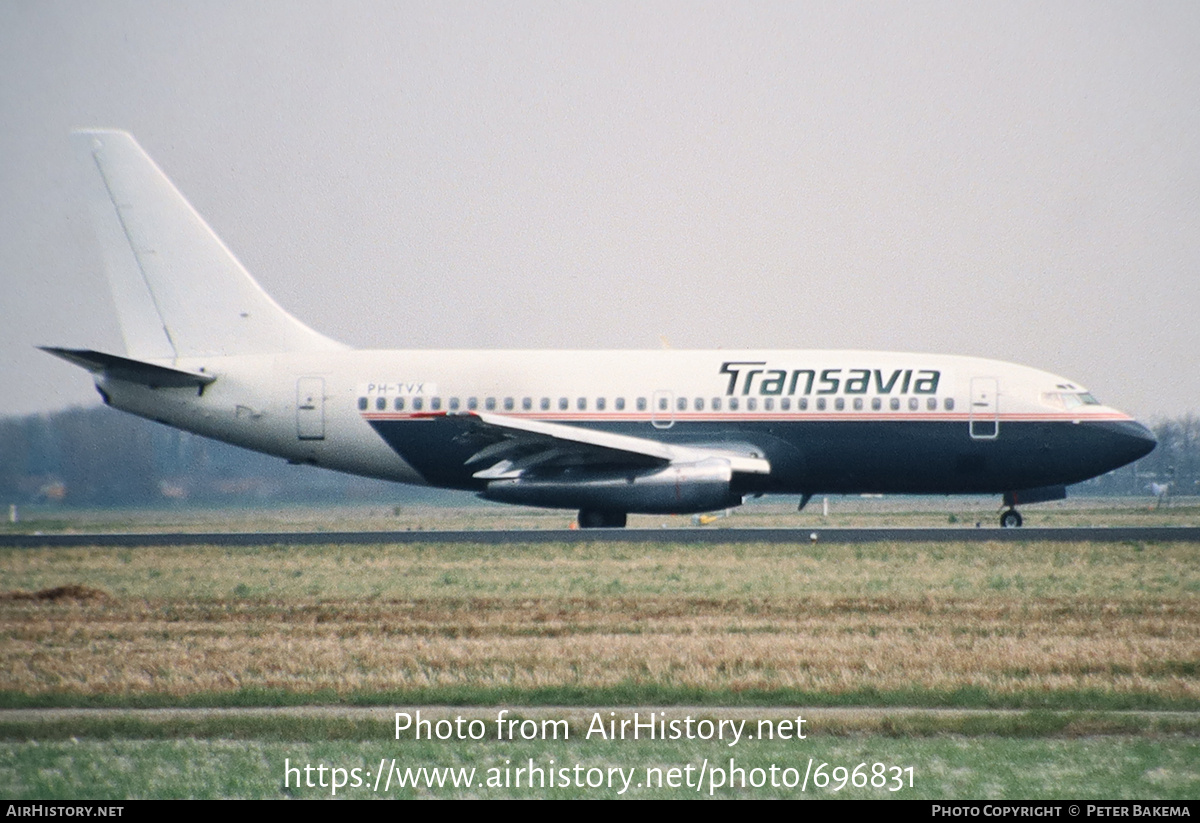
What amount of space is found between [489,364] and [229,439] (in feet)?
20.4

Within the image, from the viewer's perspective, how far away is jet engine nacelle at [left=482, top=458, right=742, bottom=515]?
28.9m

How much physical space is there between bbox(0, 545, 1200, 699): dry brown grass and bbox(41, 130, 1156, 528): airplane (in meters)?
4.22

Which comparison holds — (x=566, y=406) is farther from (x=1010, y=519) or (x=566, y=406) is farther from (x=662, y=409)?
(x=1010, y=519)

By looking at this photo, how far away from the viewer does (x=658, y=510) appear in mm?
29312

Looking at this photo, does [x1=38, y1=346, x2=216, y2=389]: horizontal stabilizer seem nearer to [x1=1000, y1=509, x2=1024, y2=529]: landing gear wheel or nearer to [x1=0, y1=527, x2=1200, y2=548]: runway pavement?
[x1=0, y1=527, x2=1200, y2=548]: runway pavement

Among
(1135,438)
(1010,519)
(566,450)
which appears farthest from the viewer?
(1010,519)

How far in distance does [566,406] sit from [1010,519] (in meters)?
10.8

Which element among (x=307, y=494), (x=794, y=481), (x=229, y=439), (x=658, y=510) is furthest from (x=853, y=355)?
(x=307, y=494)

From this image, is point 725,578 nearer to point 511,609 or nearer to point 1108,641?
point 511,609

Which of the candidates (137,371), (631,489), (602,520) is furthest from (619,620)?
(137,371)

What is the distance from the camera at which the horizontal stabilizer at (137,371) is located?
29.7 meters

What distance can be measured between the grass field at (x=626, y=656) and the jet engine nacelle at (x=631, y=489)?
3646 millimetres

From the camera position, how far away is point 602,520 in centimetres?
3166

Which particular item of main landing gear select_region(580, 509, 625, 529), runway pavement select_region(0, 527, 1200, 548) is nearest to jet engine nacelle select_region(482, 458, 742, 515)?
runway pavement select_region(0, 527, 1200, 548)
